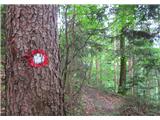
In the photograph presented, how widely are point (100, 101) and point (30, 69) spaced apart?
5.92 m

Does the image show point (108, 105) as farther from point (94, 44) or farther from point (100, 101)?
point (94, 44)

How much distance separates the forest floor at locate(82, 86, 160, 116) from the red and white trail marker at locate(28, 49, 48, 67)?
3.60m

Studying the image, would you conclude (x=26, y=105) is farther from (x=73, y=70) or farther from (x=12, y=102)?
(x=73, y=70)

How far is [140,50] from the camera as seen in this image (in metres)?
9.25

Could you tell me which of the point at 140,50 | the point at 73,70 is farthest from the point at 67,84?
the point at 140,50

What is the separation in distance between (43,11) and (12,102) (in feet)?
2.35

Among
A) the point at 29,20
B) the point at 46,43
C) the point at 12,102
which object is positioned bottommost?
the point at 12,102

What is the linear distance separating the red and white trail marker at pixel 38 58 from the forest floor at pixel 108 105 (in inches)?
Answer: 142

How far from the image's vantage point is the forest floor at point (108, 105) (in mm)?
6055

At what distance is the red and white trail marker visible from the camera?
7.17ft

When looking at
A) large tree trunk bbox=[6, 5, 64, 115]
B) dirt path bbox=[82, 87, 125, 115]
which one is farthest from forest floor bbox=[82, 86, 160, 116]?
large tree trunk bbox=[6, 5, 64, 115]

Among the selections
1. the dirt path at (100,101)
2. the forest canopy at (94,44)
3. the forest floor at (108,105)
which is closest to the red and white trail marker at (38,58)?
the forest canopy at (94,44)

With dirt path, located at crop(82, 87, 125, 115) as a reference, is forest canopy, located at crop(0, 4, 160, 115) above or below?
above

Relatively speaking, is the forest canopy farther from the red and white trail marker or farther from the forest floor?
the red and white trail marker
